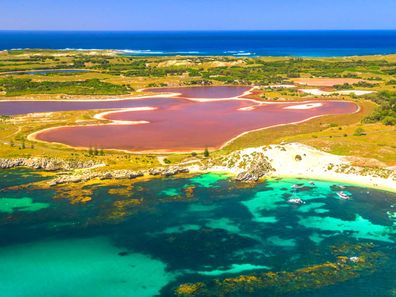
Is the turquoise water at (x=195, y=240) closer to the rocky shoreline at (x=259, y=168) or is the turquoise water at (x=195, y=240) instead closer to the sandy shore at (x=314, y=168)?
the sandy shore at (x=314, y=168)

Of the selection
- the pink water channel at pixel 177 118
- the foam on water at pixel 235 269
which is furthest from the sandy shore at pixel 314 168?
the foam on water at pixel 235 269

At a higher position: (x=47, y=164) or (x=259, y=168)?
(x=259, y=168)

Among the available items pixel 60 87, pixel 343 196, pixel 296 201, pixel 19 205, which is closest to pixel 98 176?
pixel 19 205

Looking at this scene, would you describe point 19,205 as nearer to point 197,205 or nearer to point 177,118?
point 197,205

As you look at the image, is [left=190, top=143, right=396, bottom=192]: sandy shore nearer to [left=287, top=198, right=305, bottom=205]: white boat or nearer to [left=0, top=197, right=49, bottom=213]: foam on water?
[left=287, top=198, right=305, bottom=205]: white boat

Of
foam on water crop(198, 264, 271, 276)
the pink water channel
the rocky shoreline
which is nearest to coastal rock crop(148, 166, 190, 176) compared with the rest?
the rocky shoreline
